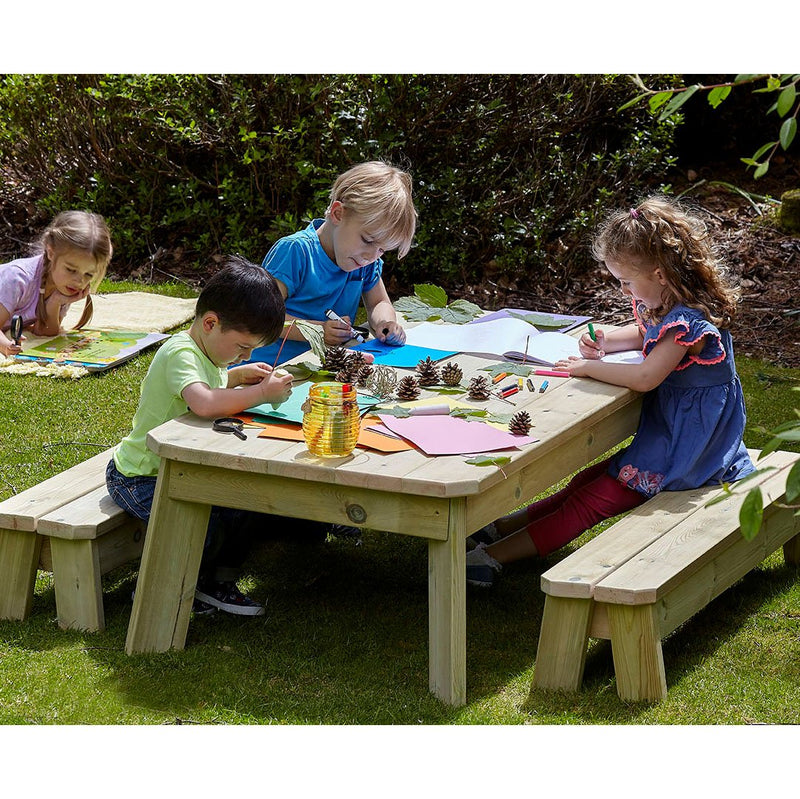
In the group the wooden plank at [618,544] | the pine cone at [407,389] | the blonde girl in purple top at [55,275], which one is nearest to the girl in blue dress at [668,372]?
the wooden plank at [618,544]

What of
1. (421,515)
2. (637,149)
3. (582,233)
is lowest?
(421,515)

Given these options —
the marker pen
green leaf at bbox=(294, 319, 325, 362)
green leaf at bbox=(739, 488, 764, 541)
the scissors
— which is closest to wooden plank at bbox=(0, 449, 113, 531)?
the scissors

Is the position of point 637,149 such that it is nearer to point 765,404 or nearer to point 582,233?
point 582,233

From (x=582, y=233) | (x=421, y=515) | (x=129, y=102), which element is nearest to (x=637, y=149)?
(x=582, y=233)

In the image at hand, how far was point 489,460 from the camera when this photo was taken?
3111 millimetres

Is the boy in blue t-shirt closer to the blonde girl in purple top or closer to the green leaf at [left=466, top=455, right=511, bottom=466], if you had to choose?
the green leaf at [left=466, top=455, right=511, bottom=466]

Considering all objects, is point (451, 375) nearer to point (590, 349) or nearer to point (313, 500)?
point (590, 349)

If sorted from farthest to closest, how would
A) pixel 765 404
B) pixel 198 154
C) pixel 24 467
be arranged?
1. pixel 198 154
2. pixel 765 404
3. pixel 24 467

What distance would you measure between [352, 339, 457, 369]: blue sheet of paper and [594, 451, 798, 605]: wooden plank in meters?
0.94

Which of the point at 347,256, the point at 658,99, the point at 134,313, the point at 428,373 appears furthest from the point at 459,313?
the point at 134,313

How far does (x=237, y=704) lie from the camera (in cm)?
326

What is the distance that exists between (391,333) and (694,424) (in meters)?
1.18

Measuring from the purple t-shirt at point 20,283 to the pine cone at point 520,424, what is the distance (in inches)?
155

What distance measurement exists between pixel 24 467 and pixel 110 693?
2.00 meters
